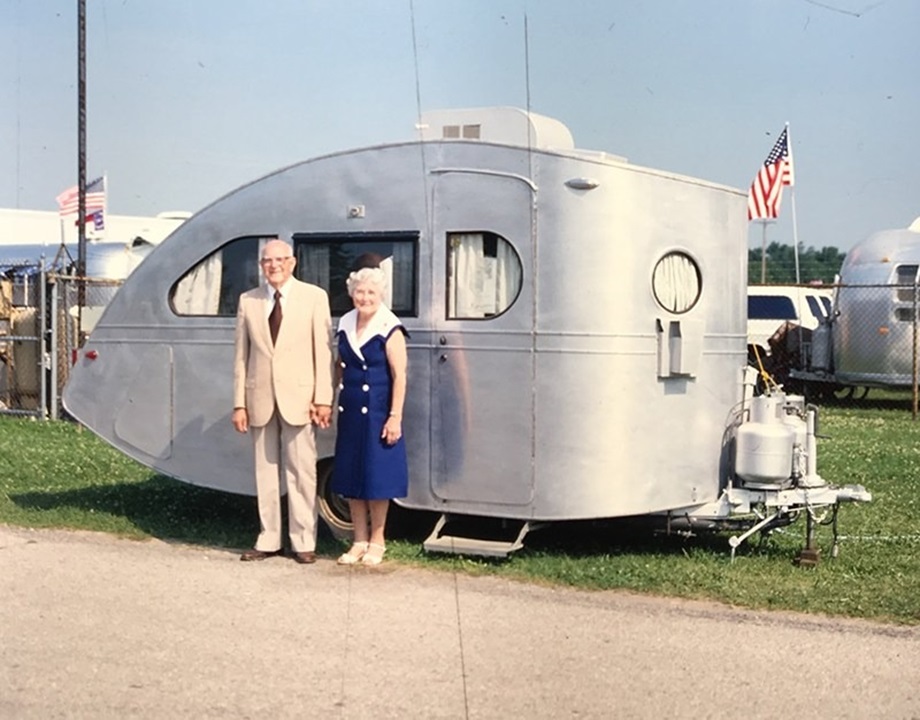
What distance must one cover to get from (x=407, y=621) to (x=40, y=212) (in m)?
35.2

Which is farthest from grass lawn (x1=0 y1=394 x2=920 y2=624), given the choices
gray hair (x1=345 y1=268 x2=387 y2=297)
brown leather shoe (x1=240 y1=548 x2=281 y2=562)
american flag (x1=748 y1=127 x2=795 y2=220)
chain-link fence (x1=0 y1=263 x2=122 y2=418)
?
american flag (x1=748 y1=127 x2=795 y2=220)

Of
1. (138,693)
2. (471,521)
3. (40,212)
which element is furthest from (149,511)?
(40,212)

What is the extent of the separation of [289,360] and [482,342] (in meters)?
1.25

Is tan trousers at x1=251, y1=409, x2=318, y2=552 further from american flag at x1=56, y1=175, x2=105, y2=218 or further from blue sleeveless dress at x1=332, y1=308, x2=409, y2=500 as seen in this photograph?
american flag at x1=56, y1=175, x2=105, y2=218

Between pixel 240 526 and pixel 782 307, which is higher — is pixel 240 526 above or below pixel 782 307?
below

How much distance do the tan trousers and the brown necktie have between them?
1.72ft

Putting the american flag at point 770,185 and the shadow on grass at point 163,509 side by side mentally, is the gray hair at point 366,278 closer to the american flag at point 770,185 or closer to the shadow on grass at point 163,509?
the shadow on grass at point 163,509

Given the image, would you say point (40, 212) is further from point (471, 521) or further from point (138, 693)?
point (138, 693)

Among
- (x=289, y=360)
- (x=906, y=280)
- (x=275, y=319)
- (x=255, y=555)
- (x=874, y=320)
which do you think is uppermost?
(x=906, y=280)

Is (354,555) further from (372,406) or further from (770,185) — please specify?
(770,185)

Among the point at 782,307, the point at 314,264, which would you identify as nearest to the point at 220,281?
the point at 314,264

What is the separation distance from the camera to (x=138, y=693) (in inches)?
232

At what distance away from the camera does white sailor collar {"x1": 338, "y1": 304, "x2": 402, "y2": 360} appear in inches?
331

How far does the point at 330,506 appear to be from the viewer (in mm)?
9328
